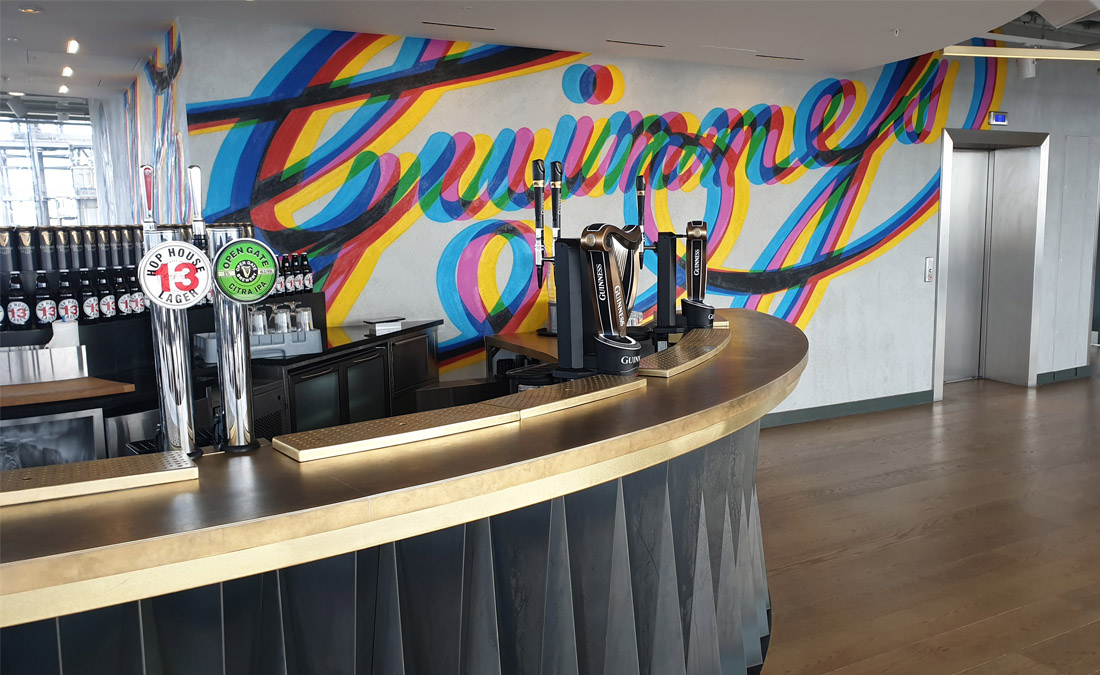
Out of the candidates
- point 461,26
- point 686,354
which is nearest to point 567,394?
point 686,354

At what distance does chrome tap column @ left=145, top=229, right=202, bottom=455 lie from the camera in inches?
59.4

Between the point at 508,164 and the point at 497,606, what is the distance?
3904 mm

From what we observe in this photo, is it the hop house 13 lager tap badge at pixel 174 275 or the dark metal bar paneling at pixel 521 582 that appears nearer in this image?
the hop house 13 lager tap badge at pixel 174 275

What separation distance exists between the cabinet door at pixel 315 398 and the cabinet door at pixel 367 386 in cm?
11

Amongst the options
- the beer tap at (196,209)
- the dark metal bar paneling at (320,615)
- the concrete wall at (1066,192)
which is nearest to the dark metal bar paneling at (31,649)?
the dark metal bar paneling at (320,615)

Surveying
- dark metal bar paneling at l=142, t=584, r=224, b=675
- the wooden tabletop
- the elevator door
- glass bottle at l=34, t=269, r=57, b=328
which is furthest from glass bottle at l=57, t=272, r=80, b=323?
the elevator door

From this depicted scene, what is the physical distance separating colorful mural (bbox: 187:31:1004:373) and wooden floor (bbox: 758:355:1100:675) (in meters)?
1.57

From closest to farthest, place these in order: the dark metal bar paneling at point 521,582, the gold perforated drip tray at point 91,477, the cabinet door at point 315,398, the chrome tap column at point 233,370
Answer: the gold perforated drip tray at point 91,477, the chrome tap column at point 233,370, the dark metal bar paneling at point 521,582, the cabinet door at point 315,398

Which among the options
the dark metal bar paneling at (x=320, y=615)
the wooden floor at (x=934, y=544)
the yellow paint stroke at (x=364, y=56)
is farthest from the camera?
the yellow paint stroke at (x=364, y=56)

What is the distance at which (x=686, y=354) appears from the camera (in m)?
2.62

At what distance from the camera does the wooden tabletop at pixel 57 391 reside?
285 centimetres

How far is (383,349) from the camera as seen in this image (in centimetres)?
427

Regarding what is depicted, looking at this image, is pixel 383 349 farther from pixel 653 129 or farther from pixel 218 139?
→ pixel 653 129

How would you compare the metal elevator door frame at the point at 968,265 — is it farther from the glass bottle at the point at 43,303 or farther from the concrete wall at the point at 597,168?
the glass bottle at the point at 43,303
